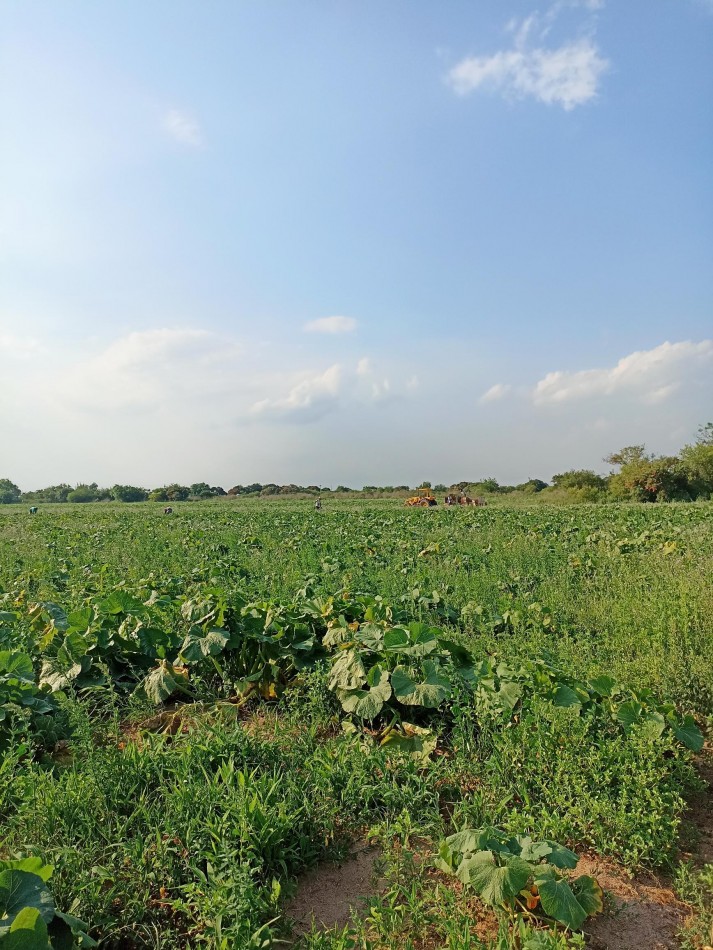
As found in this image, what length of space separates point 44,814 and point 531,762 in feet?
8.48

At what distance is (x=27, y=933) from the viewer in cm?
184

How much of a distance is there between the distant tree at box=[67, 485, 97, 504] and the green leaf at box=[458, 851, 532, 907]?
66602 millimetres

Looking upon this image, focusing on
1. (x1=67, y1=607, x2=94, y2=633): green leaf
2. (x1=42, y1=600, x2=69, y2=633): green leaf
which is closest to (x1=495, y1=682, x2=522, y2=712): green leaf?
(x1=67, y1=607, x2=94, y2=633): green leaf

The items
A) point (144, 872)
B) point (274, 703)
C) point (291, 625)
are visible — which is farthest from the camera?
point (291, 625)

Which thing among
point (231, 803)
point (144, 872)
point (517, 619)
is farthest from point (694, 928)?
point (517, 619)

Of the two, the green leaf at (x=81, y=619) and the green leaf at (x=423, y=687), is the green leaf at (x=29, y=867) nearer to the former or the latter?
the green leaf at (x=423, y=687)

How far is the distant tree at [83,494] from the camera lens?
64.0 m

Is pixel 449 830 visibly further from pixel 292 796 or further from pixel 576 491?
pixel 576 491

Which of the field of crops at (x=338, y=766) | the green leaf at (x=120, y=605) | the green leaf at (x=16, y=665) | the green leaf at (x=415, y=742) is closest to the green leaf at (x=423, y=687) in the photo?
the field of crops at (x=338, y=766)

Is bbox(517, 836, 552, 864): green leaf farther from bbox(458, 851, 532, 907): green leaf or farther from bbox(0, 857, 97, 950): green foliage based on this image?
bbox(0, 857, 97, 950): green foliage

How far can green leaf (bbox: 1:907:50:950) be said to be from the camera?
182cm

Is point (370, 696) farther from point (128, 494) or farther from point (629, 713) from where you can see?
point (128, 494)

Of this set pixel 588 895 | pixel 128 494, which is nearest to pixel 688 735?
pixel 588 895

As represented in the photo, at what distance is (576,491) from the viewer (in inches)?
1540
